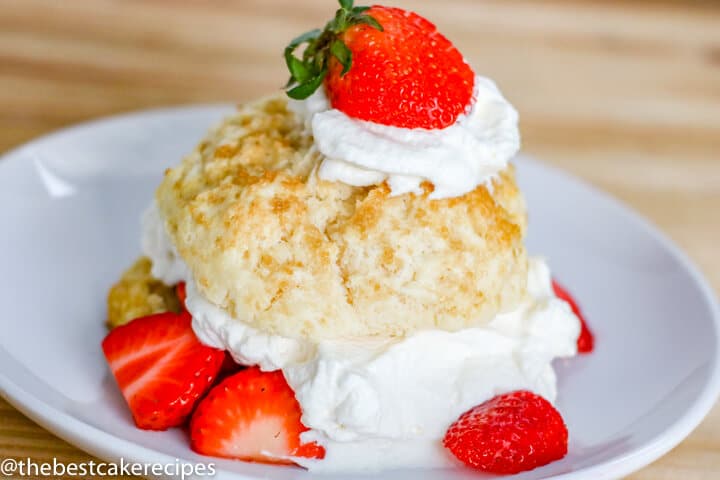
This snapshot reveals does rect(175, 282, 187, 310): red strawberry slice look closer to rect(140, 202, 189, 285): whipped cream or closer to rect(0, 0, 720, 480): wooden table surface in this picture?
rect(140, 202, 189, 285): whipped cream

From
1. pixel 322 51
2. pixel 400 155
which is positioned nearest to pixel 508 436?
pixel 400 155

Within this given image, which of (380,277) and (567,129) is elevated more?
(380,277)

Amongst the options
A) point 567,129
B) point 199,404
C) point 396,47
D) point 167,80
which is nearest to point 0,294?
point 199,404

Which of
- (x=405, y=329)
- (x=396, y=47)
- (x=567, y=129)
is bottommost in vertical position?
(x=567, y=129)

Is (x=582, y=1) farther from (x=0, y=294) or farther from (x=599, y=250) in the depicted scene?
(x=0, y=294)

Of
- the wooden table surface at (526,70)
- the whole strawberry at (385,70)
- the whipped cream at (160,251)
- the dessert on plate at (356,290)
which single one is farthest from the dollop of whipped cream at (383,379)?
the wooden table surface at (526,70)

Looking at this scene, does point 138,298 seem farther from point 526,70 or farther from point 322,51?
point 526,70

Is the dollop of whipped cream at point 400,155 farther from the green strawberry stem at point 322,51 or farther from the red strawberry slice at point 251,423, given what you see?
the red strawberry slice at point 251,423
